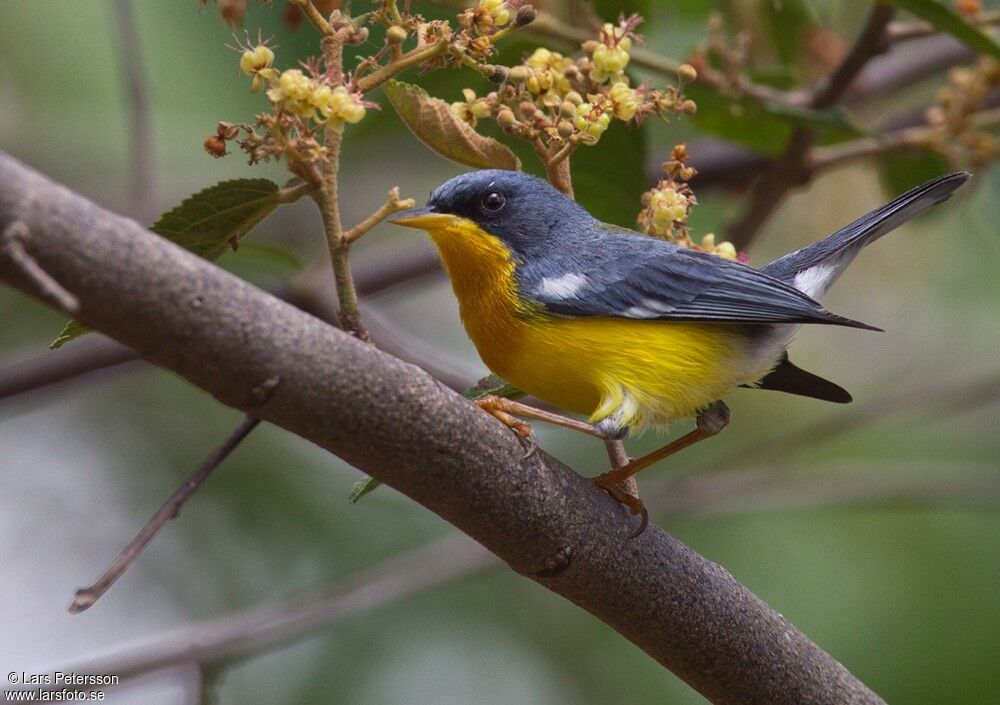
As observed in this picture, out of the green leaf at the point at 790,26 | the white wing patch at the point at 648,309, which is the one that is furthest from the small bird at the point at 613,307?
A: the green leaf at the point at 790,26

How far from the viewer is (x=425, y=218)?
3.38m

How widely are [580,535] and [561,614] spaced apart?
4.06m

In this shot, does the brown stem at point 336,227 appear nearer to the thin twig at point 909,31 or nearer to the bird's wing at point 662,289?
the bird's wing at point 662,289

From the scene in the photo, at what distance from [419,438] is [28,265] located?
28.3 inches

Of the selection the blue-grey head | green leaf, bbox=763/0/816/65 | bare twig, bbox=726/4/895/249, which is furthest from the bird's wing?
green leaf, bbox=763/0/816/65

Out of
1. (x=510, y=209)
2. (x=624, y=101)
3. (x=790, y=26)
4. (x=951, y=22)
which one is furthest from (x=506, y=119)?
(x=790, y=26)

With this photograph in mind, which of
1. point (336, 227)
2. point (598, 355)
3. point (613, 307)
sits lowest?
point (598, 355)

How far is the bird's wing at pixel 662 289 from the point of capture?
10.8 ft

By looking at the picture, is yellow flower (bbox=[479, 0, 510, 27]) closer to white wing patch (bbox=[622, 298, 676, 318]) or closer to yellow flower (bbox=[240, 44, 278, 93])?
yellow flower (bbox=[240, 44, 278, 93])

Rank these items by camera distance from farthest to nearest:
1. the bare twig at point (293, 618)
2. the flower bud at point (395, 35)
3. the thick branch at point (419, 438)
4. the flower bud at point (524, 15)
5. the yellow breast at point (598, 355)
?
the bare twig at point (293, 618)
the yellow breast at point (598, 355)
the flower bud at point (524, 15)
the flower bud at point (395, 35)
the thick branch at point (419, 438)

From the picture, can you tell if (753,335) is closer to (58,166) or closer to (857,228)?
(857,228)

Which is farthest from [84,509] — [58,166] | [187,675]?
[187,675]

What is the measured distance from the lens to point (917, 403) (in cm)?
545

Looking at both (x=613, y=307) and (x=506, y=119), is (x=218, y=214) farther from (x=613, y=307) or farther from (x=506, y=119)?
Result: (x=613, y=307)
